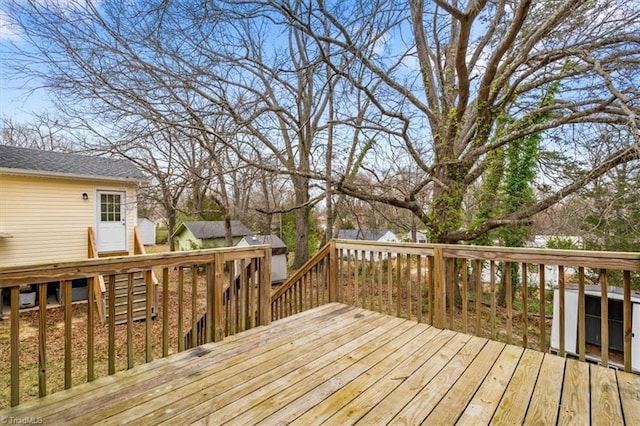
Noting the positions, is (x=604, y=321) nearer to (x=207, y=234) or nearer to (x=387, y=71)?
(x=387, y=71)

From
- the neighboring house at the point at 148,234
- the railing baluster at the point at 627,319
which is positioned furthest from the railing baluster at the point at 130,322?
the neighboring house at the point at 148,234

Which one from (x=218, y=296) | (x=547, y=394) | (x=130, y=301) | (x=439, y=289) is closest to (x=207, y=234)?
(x=218, y=296)

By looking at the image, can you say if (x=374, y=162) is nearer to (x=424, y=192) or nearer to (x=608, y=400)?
(x=424, y=192)

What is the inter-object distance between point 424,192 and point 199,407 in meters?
6.83

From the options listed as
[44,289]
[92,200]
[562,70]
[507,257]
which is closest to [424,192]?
[562,70]

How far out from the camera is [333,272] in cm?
405

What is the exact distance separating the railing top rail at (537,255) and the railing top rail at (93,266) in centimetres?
187

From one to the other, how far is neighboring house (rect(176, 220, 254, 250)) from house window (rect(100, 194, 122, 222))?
14.8 ft

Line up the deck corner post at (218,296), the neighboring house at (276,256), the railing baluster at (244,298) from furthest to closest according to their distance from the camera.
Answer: the neighboring house at (276,256) < the railing baluster at (244,298) < the deck corner post at (218,296)

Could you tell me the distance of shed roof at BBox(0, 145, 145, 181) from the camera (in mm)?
8086

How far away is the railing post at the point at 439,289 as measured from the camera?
10.1ft

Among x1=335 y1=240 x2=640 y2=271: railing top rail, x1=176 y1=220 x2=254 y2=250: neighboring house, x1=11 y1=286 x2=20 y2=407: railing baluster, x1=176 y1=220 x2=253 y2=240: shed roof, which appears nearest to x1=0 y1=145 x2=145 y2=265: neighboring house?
x1=176 y1=220 x2=254 y2=250: neighboring house

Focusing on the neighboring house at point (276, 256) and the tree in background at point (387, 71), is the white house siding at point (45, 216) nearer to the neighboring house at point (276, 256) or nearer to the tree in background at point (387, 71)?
the tree in background at point (387, 71)

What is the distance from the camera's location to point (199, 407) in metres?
1.79
